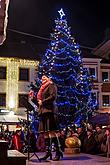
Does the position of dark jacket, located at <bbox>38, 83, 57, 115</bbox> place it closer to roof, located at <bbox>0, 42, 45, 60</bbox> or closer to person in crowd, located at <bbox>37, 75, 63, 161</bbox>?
person in crowd, located at <bbox>37, 75, 63, 161</bbox>

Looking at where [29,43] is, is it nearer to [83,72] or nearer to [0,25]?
[83,72]

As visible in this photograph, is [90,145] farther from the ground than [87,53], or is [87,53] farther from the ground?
[87,53]

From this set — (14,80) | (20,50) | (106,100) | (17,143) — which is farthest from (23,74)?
(17,143)

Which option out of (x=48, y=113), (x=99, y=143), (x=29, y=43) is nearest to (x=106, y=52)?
(x=29, y=43)

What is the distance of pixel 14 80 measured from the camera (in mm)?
37281

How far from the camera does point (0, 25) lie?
774cm

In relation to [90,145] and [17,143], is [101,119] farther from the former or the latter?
[90,145]

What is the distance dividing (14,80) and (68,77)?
1171cm

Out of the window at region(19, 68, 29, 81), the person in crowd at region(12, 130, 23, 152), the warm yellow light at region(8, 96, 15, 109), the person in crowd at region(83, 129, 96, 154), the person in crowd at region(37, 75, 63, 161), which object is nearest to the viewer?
the person in crowd at region(37, 75, 63, 161)

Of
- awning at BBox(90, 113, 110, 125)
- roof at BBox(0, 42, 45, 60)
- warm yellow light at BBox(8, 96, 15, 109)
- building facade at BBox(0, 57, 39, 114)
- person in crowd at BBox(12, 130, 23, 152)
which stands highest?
roof at BBox(0, 42, 45, 60)

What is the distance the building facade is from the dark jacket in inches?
1119

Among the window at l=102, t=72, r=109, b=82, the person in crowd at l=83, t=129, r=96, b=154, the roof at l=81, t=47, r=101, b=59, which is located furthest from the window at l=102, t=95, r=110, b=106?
the person in crowd at l=83, t=129, r=96, b=154

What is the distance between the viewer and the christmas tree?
26.2 metres

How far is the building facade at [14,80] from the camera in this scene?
120ft
